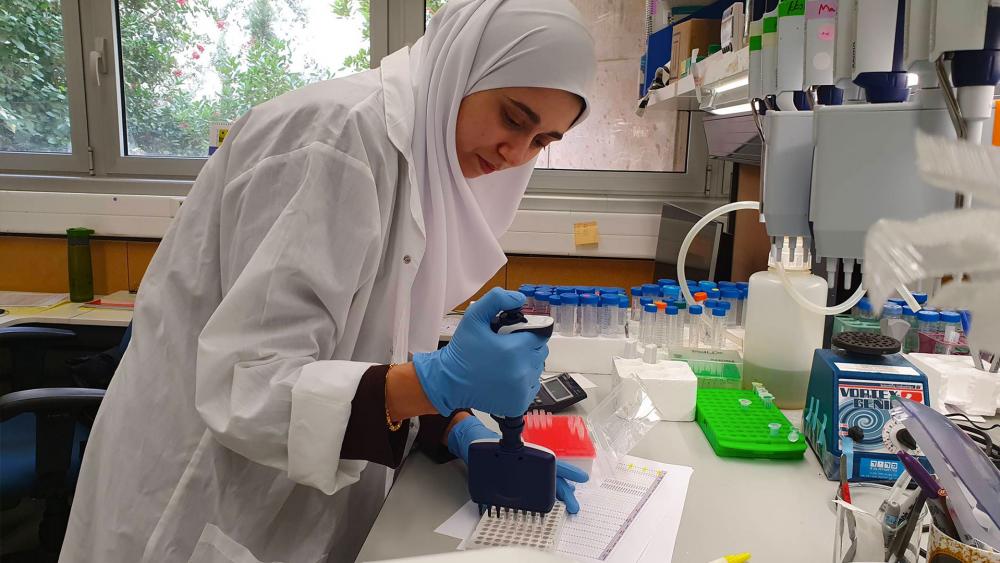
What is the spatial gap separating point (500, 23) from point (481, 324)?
1.67 ft

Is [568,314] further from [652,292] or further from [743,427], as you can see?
[743,427]

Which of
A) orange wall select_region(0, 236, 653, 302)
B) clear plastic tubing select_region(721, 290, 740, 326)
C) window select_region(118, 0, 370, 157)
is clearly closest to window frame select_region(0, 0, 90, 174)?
window select_region(118, 0, 370, 157)

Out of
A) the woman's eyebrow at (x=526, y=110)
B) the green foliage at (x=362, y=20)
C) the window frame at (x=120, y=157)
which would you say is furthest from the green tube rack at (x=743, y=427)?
the green foliage at (x=362, y=20)

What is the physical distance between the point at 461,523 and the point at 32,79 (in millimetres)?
3229

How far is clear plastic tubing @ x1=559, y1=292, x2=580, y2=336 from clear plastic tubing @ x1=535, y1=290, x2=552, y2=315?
37 mm

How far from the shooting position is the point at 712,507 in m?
1.02

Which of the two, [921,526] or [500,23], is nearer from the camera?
[921,526]

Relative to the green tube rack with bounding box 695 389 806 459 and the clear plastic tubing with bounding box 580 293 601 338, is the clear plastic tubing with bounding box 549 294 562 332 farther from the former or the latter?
the green tube rack with bounding box 695 389 806 459

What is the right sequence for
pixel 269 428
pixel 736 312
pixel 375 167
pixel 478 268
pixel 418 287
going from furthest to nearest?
pixel 736 312
pixel 478 268
pixel 418 287
pixel 375 167
pixel 269 428

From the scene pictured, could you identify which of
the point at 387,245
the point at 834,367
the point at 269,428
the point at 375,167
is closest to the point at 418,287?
the point at 387,245

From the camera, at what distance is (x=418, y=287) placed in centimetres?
123

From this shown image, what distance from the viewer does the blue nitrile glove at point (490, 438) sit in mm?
1007

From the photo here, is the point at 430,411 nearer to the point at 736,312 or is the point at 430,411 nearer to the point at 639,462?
the point at 639,462

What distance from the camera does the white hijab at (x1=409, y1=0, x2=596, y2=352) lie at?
3.63ft
